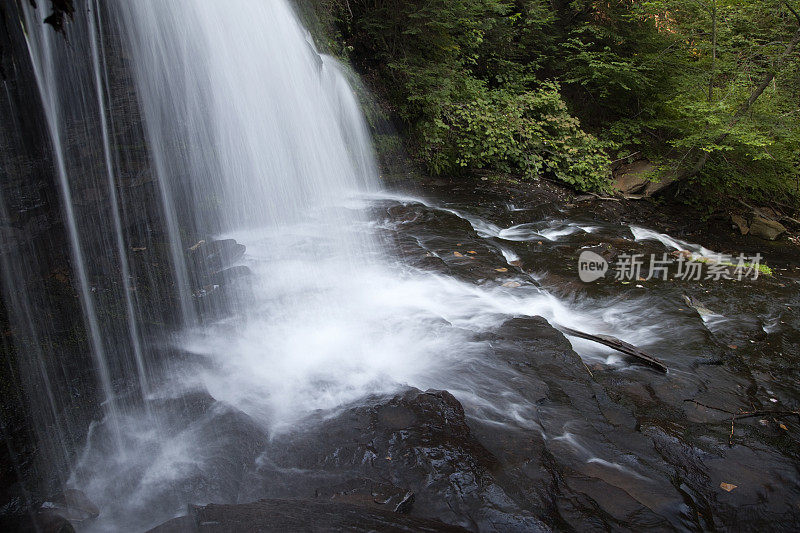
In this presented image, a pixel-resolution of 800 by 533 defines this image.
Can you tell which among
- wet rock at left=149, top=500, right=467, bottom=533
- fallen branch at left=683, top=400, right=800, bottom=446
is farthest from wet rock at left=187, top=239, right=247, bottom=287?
fallen branch at left=683, top=400, right=800, bottom=446

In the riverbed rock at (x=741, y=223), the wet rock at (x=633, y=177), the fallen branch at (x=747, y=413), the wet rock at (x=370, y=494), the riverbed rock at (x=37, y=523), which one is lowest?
the fallen branch at (x=747, y=413)

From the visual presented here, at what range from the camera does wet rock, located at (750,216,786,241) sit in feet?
33.2

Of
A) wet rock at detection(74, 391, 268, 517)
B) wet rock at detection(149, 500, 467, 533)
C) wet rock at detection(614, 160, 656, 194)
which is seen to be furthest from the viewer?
wet rock at detection(614, 160, 656, 194)

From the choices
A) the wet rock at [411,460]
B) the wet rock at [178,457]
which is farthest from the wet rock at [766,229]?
the wet rock at [178,457]

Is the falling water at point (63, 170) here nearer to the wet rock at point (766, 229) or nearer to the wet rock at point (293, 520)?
the wet rock at point (293, 520)

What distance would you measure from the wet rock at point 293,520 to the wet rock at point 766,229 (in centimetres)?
1117

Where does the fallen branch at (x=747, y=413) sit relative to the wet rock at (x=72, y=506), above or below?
below

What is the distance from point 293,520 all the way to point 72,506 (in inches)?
57.5

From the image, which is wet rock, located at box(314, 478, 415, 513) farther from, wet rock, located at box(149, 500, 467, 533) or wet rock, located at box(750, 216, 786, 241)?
wet rock, located at box(750, 216, 786, 241)

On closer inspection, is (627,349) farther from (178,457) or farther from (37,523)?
(37,523)

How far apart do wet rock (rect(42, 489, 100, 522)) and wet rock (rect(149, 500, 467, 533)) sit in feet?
2.25

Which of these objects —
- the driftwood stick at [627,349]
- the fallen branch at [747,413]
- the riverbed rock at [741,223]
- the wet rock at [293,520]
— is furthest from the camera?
the riverbed rock at [741,223]

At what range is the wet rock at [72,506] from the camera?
107 inches

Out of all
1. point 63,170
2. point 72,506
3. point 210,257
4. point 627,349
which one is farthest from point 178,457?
point 627,349
